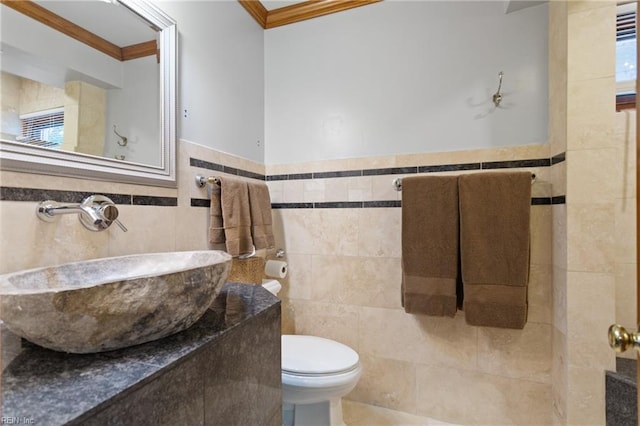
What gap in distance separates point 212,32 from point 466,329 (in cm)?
197

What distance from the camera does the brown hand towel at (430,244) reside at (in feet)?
4.68

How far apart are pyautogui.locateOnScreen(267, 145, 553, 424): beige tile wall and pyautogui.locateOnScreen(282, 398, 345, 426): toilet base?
0.36 metres

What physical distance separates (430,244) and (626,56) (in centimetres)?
124

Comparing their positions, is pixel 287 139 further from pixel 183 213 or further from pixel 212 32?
pixel 183 213

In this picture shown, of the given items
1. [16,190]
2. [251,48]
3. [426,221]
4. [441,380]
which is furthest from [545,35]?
[16,190]

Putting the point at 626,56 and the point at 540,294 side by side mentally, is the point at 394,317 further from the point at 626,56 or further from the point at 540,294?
the point at 626,56

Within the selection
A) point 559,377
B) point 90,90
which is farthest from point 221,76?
point 559,377

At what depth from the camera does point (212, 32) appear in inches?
59.0

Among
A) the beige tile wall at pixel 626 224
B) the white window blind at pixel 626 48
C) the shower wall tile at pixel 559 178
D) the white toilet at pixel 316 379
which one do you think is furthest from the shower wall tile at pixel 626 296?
the white toilet at pixel 316 379

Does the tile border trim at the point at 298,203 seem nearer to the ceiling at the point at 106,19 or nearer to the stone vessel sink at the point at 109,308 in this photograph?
the stone vessel sink at the point at 109,308

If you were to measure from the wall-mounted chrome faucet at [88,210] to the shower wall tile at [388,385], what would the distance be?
144cm

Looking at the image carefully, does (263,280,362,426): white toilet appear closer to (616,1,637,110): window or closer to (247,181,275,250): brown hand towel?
(247,181,275,250): brown hand towel

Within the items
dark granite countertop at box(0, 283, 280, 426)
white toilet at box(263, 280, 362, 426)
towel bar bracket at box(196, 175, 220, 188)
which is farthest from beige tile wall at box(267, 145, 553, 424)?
dark granite countertop at box(0, 283, 280, 426)

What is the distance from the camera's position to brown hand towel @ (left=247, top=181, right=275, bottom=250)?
154cm
